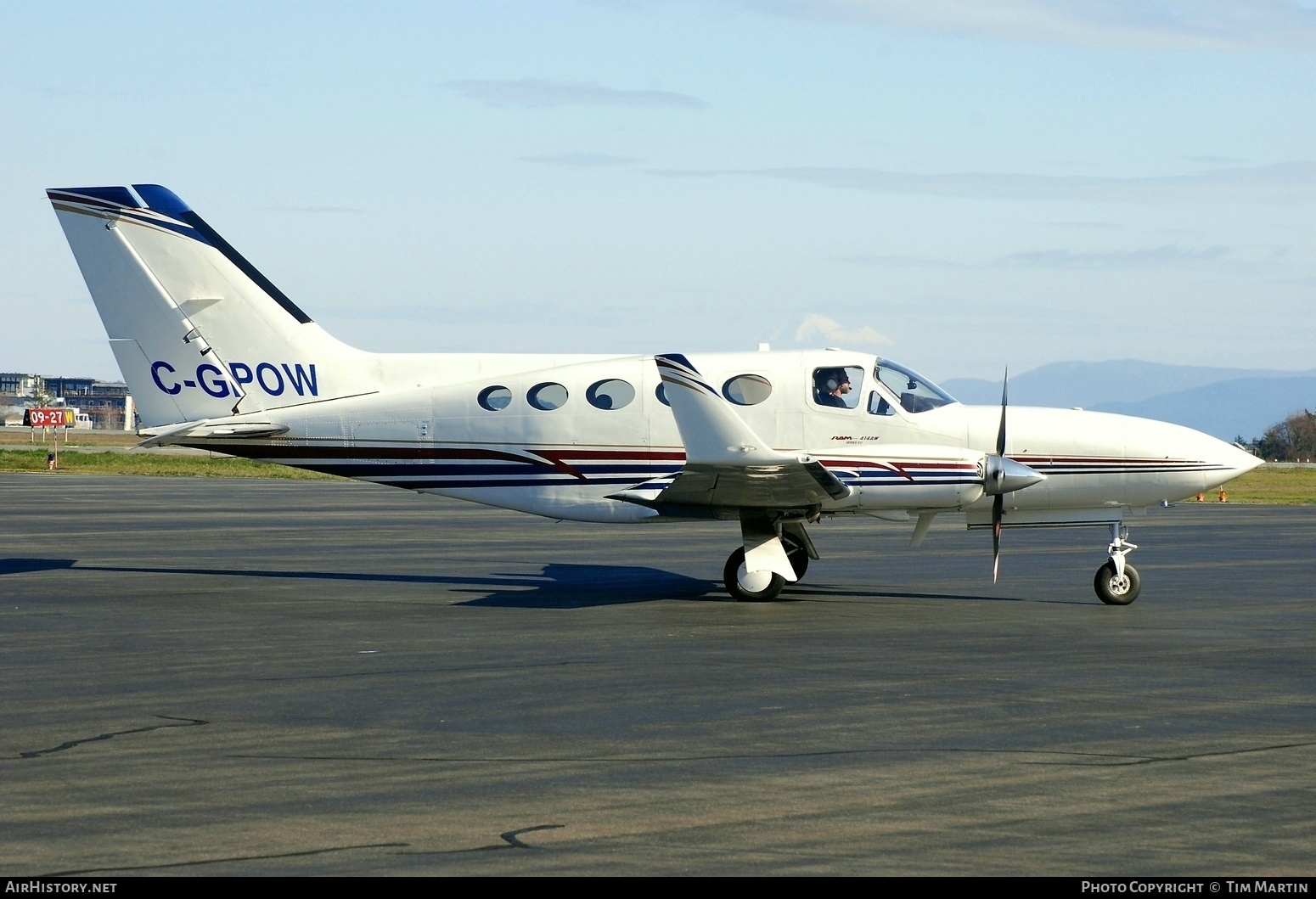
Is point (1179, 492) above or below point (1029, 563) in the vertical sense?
above

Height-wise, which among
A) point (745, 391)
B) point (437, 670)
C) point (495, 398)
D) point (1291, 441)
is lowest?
point (437, 670)

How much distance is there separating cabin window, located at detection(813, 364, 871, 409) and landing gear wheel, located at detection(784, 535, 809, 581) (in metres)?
2.07

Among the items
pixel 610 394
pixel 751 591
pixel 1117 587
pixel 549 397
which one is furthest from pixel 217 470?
pixel 1117 587

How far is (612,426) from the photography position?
17.4 m

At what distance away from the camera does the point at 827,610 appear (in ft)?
52.0

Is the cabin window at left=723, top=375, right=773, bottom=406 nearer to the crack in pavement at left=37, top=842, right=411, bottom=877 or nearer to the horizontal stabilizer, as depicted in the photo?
the horizontal stabilizer

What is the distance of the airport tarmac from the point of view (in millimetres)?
6336

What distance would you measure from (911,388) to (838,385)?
0.92 m

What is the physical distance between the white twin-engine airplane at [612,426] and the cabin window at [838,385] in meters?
0.02

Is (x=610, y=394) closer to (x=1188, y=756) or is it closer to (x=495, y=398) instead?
(x=495, y=398)

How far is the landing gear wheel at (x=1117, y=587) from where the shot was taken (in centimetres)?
1630
